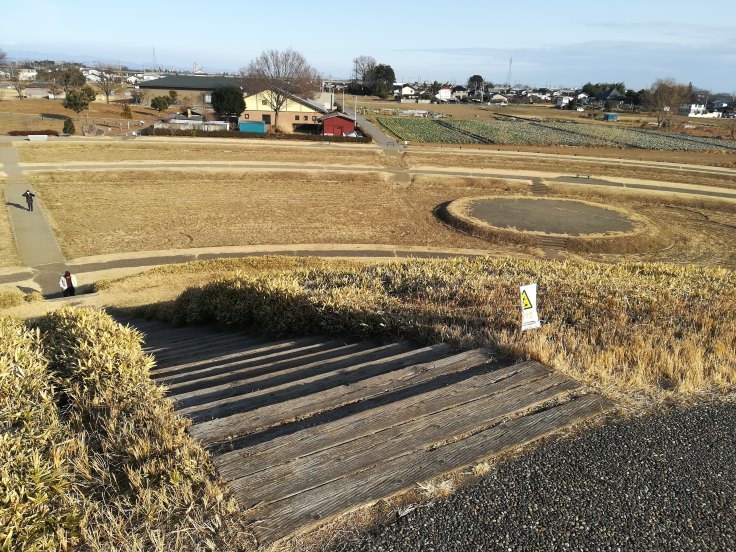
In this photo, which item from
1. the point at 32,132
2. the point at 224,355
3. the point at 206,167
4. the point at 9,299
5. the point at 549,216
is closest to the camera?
the point at 224,355

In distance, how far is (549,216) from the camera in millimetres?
29547

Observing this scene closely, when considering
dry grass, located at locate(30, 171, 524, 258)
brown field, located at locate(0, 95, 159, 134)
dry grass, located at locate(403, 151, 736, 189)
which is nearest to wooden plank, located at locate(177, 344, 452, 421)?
dry grass, located at locate(30, 171, 524, 258)

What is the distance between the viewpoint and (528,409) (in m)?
4.28

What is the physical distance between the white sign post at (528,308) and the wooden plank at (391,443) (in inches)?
46.3

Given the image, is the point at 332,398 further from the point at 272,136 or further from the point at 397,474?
the point at 272,136

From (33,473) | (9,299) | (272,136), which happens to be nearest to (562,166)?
(272,136)

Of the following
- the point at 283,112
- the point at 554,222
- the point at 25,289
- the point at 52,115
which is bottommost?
the point at 25,289

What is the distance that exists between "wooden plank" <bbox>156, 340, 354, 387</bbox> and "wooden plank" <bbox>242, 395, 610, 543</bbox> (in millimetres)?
2763

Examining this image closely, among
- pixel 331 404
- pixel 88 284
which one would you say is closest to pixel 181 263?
pixel 88 284

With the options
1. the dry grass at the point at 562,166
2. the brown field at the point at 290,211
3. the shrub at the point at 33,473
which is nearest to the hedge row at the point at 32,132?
the brown field at the point at 290,211

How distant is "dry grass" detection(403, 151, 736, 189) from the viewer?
4306cm

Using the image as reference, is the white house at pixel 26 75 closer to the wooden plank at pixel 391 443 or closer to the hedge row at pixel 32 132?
the hedge row at pixel 32 132

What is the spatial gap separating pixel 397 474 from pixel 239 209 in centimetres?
2699

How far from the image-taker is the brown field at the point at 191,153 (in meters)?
39.6
